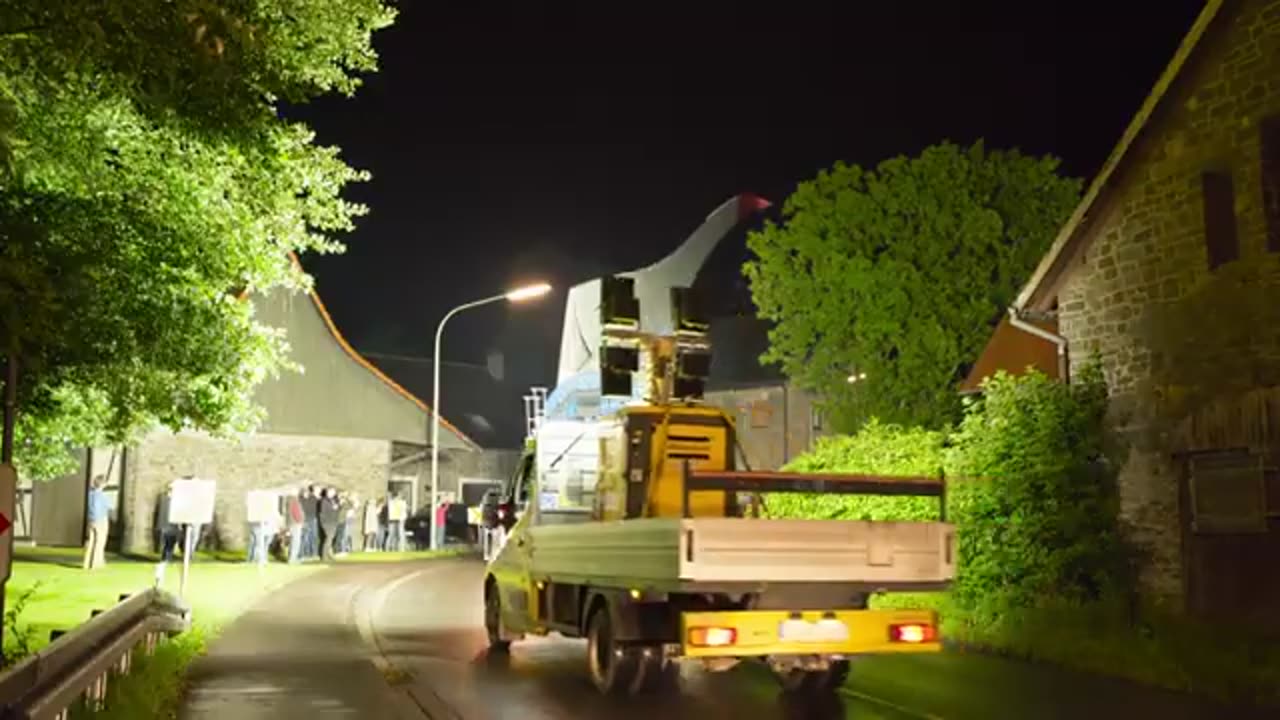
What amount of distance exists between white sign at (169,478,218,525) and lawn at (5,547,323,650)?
1335 mm

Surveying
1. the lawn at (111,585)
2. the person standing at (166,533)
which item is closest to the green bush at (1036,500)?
the lawn at (111,585)

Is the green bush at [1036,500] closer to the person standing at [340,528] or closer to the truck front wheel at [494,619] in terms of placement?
the truck front wheel at [494,619]

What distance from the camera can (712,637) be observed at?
1036cm

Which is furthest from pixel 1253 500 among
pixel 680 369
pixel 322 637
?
pixel 322 637

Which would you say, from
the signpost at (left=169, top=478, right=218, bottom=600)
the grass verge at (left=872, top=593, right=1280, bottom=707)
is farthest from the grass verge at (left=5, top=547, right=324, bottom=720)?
the grass verge at (left=872, top=593, right=1280, bottom=707)

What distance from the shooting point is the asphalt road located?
1071cm

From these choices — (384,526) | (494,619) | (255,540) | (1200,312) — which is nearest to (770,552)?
(494,619)

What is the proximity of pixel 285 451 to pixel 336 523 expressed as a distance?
583cm

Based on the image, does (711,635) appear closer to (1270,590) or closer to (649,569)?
(649,569)

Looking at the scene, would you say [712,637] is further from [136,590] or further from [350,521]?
[350,521]

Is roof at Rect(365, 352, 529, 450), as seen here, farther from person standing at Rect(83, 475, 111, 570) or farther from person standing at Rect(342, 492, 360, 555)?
person standing at Rect(83, 475, 111, 570)

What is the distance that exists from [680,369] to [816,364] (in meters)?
21.4

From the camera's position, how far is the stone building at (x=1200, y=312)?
1420cm

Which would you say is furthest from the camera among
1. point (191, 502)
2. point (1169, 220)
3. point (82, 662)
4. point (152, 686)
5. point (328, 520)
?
point (328, 520)
